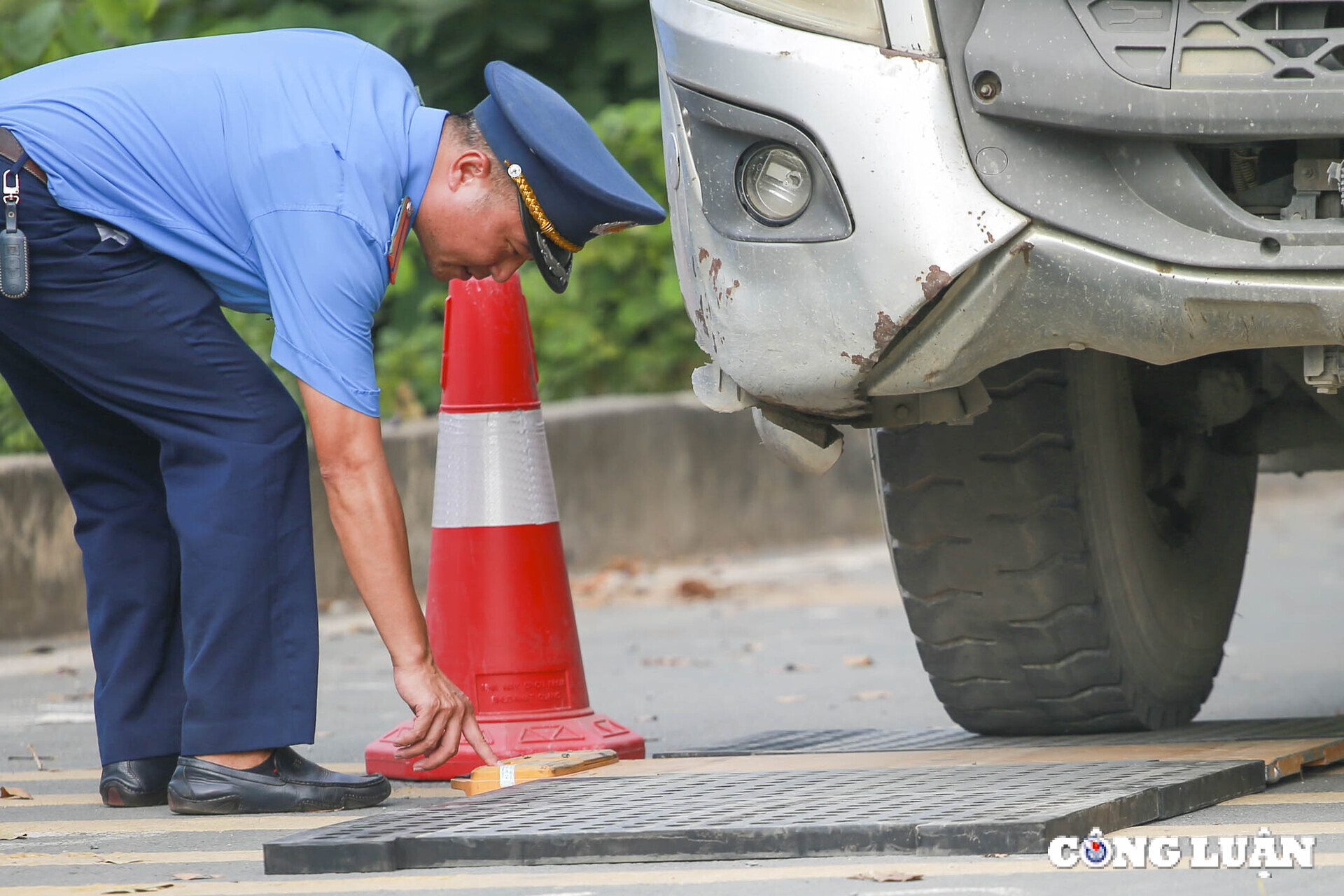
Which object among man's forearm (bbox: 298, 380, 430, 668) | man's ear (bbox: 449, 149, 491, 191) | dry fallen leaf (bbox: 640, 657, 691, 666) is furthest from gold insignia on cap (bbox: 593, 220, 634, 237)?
dry fallen leaf (bbox: 640, 657, 691, 666)

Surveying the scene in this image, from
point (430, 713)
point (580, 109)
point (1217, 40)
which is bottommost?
point (430, 713)

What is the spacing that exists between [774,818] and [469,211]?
3.98 ft

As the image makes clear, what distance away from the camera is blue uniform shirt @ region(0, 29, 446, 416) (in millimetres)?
3340

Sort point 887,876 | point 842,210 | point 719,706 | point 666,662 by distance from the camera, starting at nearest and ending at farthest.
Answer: point 887,876, point 842,210, point 719,706, point 666,662

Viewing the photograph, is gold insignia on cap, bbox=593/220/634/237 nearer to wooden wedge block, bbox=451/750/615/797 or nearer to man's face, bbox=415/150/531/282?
man's face, bbox=415/150/531/282

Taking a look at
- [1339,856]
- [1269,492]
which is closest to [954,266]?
[1339,856]

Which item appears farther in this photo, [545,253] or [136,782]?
[136,782]

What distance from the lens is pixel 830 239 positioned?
2971 millimetres

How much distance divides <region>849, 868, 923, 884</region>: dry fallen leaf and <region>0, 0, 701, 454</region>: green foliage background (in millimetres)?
6416

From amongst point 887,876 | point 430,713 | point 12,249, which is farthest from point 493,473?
point 887,876

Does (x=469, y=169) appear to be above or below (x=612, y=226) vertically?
above

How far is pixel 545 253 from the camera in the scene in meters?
3.58

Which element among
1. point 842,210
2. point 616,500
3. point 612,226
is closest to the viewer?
point 842,210

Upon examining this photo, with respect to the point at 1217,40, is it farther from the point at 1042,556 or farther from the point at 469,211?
the point at 469,211
